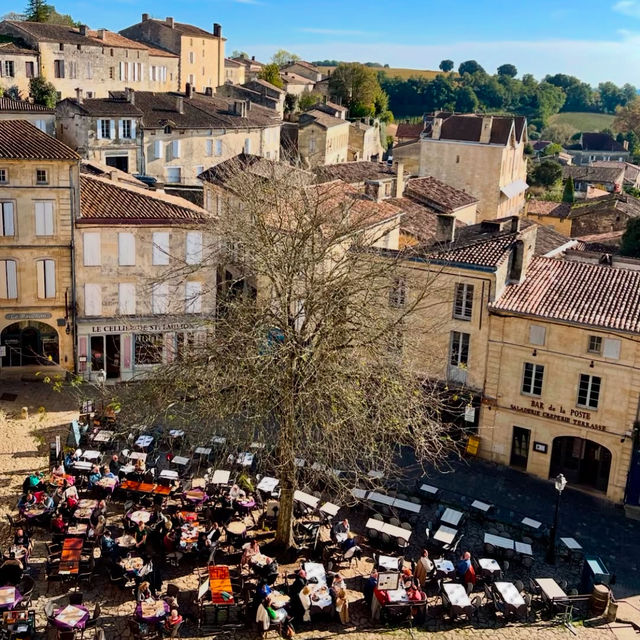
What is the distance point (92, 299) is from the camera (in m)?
33.9

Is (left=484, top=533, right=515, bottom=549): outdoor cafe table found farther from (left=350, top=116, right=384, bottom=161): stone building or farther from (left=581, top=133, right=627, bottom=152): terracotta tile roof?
(left=581, top=133, right=627, bottom=152): terracotta tile roof

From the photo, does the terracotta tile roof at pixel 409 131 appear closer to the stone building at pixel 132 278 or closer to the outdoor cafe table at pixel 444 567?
the stone building at pixel 132 278

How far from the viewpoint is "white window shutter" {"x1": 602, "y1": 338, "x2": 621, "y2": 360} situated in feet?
87.8

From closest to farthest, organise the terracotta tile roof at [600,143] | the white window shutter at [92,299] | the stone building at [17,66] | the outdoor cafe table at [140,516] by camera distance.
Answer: the outdoor cafe table at [140,516]
the white window shutter at [92,299]
the stone building at [17,66]
the terracotta tile roof at [600,143]

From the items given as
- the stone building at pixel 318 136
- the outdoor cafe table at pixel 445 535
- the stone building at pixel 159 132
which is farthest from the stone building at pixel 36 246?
the stone building at pixel 318 136

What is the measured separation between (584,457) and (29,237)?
2403cm

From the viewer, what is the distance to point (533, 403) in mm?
28672

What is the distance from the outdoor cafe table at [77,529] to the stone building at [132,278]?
12486mm

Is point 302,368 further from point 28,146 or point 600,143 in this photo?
point 600,143

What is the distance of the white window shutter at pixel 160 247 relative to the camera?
34031mm

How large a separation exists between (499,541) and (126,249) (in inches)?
790

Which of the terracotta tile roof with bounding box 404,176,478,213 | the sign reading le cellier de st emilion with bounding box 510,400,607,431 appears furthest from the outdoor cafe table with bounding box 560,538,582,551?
the terracotta tile roof with bounding box 404,176,478,213

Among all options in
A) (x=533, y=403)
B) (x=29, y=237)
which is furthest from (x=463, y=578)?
(x=29, y=237)

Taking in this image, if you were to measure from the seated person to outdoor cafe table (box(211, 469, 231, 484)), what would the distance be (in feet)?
18.8
